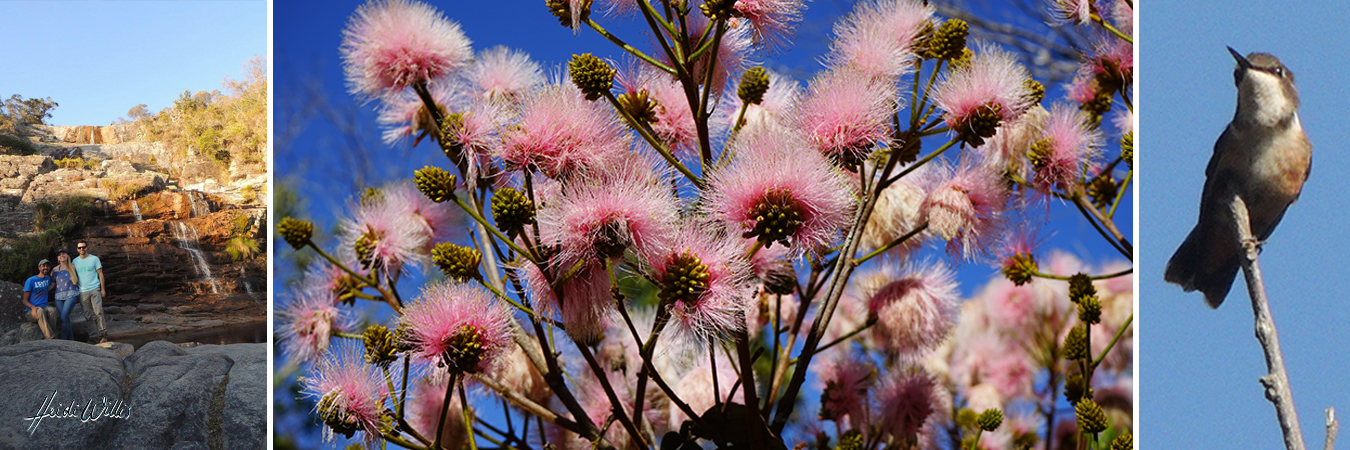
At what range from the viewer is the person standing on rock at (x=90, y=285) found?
2.19 metres

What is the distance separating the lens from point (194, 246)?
2.29m

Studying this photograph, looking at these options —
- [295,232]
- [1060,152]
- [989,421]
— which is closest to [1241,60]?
[1060,152]

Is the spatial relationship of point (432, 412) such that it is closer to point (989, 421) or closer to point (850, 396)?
point (850, 396)

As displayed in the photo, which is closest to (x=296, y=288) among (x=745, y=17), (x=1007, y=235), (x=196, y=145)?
(x=745, y=17)

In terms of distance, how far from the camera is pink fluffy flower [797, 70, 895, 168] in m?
0.78

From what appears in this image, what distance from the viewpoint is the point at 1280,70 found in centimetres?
101

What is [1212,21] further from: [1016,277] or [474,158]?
[474,158]

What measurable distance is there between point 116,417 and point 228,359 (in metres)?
0.24

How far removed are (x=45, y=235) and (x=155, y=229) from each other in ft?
0.71

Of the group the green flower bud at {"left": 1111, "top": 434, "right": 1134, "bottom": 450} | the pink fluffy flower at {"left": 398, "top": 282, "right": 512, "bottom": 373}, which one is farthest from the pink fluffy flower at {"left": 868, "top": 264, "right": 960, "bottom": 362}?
the pink fluffy flower at {"left": 398, "top": 282, "right": 512, "bottom": 373}

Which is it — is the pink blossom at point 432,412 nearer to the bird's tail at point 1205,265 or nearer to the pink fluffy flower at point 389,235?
the pink fluffy flower at point 389,235

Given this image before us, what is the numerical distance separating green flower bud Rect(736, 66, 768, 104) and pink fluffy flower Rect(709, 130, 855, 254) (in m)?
0.16

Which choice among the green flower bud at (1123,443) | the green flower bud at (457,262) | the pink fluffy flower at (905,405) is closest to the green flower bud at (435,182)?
the green flower bud at (457,262)

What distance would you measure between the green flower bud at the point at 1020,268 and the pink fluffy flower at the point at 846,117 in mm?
336
